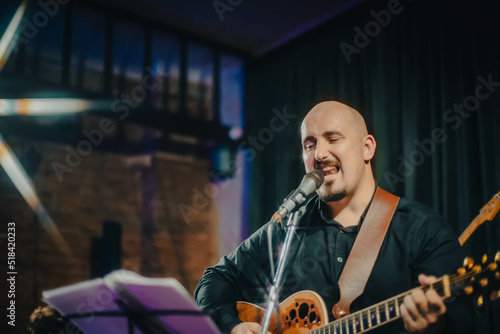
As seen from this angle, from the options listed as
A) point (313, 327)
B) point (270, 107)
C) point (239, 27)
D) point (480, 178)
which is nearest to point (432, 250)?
point (313, 327)

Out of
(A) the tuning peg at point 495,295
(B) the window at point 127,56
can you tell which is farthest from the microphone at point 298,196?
(B) the window at point 127,56

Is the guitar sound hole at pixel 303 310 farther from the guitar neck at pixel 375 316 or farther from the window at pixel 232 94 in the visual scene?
the window at pixel 232 94

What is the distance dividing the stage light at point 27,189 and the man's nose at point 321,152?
3.37 meters

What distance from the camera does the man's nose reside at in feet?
7.75

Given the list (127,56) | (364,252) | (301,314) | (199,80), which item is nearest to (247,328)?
(301,314)

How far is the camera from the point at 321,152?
7.75 ft

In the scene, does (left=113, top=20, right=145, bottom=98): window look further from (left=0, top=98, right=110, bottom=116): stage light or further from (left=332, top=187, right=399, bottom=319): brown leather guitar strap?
(left=332, top=187, right=399, bottom=319): brown leather guitar strap

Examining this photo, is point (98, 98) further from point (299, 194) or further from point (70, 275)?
point (299, 194)

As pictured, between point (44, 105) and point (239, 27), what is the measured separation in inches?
74.9

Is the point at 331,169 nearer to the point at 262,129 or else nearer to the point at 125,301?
the point at 125,301

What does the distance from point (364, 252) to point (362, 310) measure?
0.40 metres

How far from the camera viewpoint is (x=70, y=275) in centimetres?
480

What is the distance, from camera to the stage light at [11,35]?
3.90 metres

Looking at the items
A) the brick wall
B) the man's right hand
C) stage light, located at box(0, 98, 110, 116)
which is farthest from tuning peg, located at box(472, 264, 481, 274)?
the brick wall
